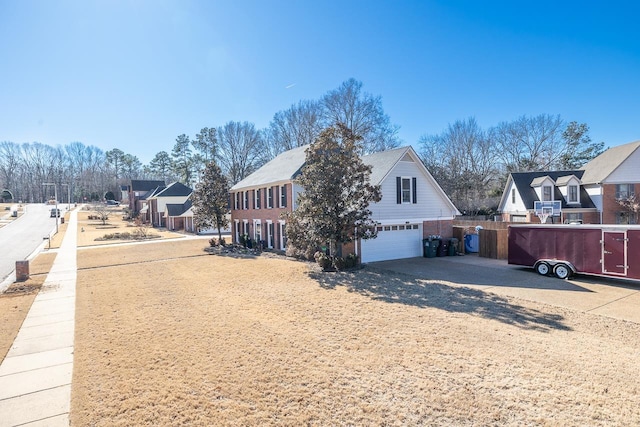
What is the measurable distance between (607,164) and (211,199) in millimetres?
36312

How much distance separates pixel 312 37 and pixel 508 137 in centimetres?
4493

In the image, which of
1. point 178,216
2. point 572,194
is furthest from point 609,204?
point 178,216

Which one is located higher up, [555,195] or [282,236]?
[555,195]

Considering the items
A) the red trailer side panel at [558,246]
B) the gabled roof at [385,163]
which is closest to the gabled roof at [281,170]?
the gabled roof at [385,163]

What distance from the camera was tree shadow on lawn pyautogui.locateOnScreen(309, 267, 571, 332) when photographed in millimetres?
8953

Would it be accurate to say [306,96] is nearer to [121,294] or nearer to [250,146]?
[250,146]

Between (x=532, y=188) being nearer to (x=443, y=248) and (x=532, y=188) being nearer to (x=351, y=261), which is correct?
(x=443, y=248)

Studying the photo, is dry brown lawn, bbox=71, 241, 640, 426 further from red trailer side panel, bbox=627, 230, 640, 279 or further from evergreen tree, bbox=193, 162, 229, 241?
Result: evergreen tree, bbox=193, 162, 229, 241

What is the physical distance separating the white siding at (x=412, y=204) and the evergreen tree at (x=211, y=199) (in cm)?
1515

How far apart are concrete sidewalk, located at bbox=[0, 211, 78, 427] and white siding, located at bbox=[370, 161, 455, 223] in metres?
14.4

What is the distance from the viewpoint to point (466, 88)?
1175 inches

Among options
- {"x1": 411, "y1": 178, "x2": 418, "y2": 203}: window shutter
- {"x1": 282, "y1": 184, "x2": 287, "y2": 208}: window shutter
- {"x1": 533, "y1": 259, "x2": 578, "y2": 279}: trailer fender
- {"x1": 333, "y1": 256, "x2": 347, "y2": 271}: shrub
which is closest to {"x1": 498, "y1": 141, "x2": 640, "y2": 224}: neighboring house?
{"x1": 411, "y1": 178, "x2": 418, "y2": 203}: window shutter

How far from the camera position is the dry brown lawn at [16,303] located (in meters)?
8.22

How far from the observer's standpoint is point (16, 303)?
1145 centimetres
